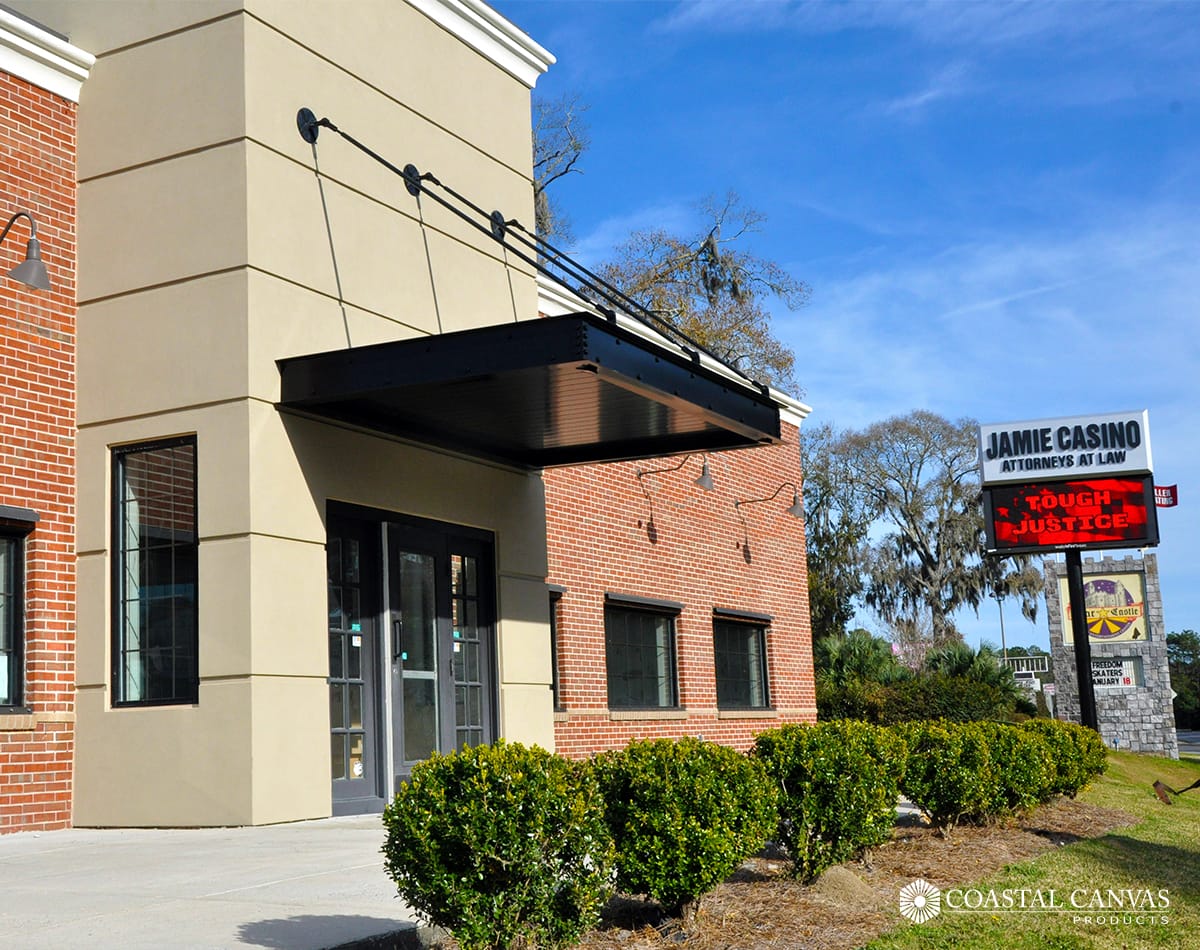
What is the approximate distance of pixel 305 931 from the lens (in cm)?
606

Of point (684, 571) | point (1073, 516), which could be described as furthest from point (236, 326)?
point (1073, 516)

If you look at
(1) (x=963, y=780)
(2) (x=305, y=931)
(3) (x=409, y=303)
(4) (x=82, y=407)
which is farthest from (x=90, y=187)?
(1) (x=963, y=780)

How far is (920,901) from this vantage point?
28.7 ft

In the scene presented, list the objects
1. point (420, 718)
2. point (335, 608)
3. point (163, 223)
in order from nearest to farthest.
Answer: point (163, 223) → point (335, 608) → point (420, 718)

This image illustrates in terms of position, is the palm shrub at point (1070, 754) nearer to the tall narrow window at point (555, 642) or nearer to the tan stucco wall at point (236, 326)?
the tall narrow window at point (555, 642)

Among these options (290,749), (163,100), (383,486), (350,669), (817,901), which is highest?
(163,100)

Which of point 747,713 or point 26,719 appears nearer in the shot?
point 26,719

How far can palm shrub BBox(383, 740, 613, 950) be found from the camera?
5.79m

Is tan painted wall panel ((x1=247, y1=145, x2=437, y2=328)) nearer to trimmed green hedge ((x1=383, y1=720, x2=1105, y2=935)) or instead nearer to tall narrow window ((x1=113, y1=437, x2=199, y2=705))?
tall narrow window ((x1=113, y1=437, x2=199, y2=705))

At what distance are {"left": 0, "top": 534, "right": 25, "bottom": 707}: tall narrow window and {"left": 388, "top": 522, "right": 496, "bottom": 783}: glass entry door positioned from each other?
318cm

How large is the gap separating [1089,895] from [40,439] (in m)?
9.12

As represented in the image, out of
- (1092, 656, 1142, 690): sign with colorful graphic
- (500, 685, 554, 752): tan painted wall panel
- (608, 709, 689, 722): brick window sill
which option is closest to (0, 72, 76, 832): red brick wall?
(500, 685, 554, 752): tan painted wall panel

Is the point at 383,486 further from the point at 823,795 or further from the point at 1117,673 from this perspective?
the point at 1117,673

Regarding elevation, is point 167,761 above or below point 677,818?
above
